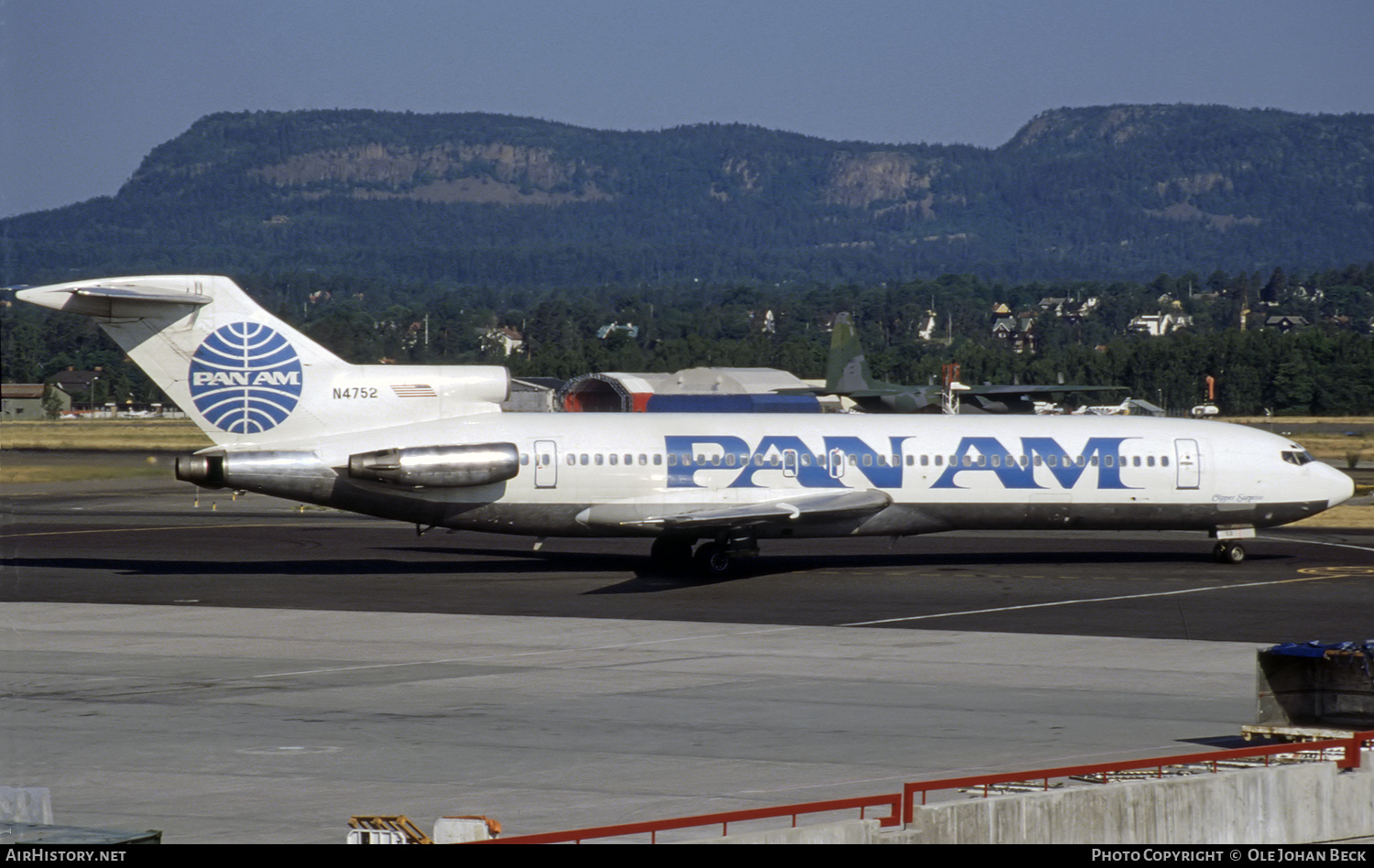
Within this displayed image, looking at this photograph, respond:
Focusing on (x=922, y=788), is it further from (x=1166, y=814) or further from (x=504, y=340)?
(x=504, y=340)

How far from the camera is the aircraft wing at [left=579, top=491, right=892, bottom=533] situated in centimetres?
3161

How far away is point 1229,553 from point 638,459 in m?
14.7

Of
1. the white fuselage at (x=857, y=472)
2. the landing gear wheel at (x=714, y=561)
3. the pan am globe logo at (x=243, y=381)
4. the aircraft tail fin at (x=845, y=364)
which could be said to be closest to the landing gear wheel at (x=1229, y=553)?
the white fuselage at (x=857, y=472)

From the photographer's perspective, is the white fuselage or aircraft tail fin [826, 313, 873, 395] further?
aircraft tail fin [826, 313, 873, 395]

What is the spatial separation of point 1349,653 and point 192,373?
77.4ft

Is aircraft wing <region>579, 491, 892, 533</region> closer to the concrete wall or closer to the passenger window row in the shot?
the passenger window row

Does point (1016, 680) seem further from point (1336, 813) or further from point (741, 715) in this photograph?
point (1336, 813)

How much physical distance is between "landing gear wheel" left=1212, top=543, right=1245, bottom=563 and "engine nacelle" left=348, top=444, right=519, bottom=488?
17.4 metres

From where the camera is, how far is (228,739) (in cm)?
1753

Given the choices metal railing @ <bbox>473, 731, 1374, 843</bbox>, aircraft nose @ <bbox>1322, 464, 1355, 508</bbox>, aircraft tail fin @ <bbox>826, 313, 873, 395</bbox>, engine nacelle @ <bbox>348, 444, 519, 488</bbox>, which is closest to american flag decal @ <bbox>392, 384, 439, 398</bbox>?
engine nacelle @ <bbox>348, 444, 519, 488</bbox>

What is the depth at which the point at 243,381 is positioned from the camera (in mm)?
31625

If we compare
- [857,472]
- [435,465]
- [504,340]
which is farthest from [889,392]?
[504,340]

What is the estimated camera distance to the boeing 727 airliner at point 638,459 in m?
31.4

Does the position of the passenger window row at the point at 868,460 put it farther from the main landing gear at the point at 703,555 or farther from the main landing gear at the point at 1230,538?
the main landing gear at the point at 1230,538
